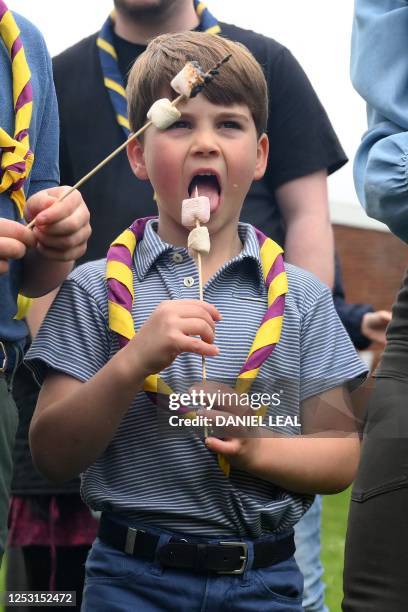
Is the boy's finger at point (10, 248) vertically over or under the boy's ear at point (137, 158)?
over

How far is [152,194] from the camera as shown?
3346 mm

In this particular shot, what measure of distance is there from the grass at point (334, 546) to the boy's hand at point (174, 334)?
348cm

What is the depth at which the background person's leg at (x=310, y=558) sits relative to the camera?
3.38 meters

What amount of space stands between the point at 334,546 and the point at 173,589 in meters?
5.43

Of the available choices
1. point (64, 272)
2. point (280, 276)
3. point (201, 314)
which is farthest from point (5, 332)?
point (280, 276)

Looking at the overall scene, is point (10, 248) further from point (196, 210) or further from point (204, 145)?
point (204, 145)

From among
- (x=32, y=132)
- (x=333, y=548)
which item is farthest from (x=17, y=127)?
(x=333, y=548)

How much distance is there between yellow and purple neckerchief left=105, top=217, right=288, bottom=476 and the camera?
247 centimetres

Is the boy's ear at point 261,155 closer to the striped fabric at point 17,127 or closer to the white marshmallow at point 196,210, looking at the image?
the white marshmallow at point 196,210

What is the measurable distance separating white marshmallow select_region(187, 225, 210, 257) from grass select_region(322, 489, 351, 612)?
3.43 m

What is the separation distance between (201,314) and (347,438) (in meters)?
0.47

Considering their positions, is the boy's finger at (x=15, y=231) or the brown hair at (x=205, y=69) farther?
the brown hair at (x=205, y=69)

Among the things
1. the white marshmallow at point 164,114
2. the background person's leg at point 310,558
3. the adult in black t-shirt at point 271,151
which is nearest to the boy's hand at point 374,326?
the adult in black t-shirt at point 271,151

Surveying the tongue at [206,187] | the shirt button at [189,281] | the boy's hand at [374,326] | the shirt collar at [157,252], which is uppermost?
the tongue at [206,187]
